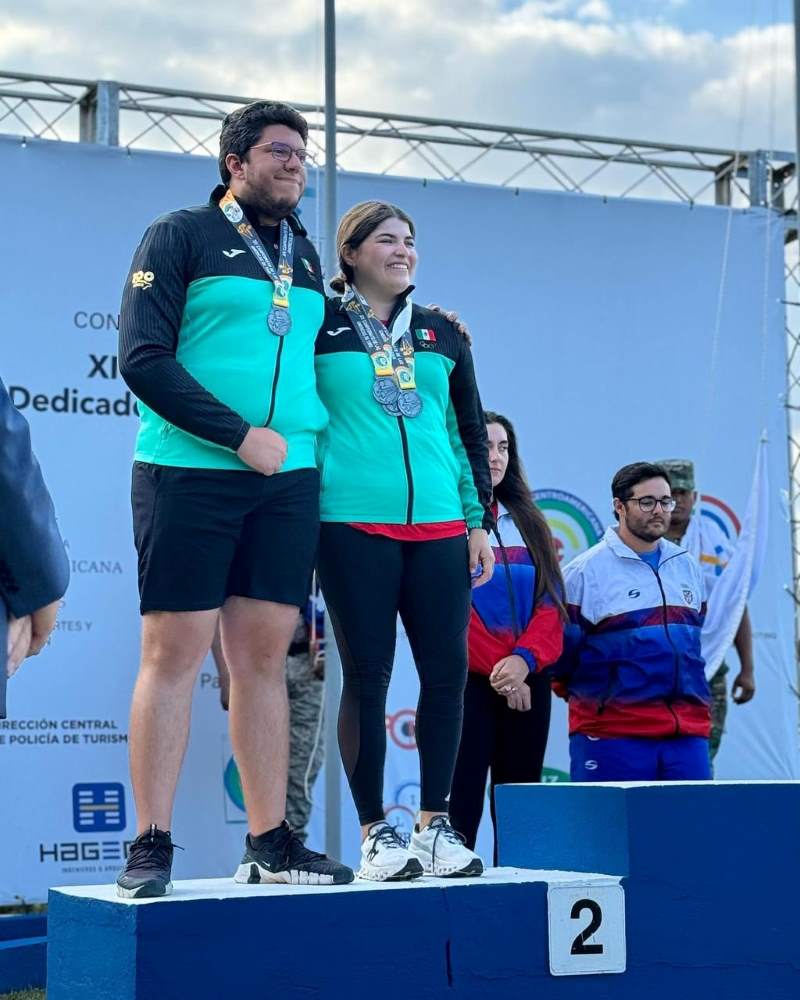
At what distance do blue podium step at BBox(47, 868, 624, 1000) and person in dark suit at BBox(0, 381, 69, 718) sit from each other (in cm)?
85

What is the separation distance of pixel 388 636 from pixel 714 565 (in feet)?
12.9

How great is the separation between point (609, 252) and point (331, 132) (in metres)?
1.75

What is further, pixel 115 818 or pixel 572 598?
pixel 115 818

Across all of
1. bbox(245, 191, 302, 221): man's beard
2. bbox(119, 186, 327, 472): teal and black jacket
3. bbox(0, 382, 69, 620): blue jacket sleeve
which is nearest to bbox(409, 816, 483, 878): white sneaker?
bbox(119, 186, 327, 472): teal and black jacket

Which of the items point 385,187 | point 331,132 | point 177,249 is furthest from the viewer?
point 385,187

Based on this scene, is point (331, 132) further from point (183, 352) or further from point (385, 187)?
point (183, 352)

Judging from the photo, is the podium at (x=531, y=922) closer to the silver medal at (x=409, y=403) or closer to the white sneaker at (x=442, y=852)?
the white sneaker at (x=442, y=852)

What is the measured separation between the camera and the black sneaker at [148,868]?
2443 millimetres

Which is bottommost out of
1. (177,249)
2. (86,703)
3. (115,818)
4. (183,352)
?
(115,818)

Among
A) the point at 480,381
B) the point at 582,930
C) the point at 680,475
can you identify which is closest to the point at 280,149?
the point at 582,930

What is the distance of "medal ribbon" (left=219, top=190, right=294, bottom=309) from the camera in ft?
9.00

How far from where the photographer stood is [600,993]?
2.70 m

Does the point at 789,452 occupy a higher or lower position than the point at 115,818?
higher

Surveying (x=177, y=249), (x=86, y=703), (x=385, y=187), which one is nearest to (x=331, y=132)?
(x=385, y=187)
